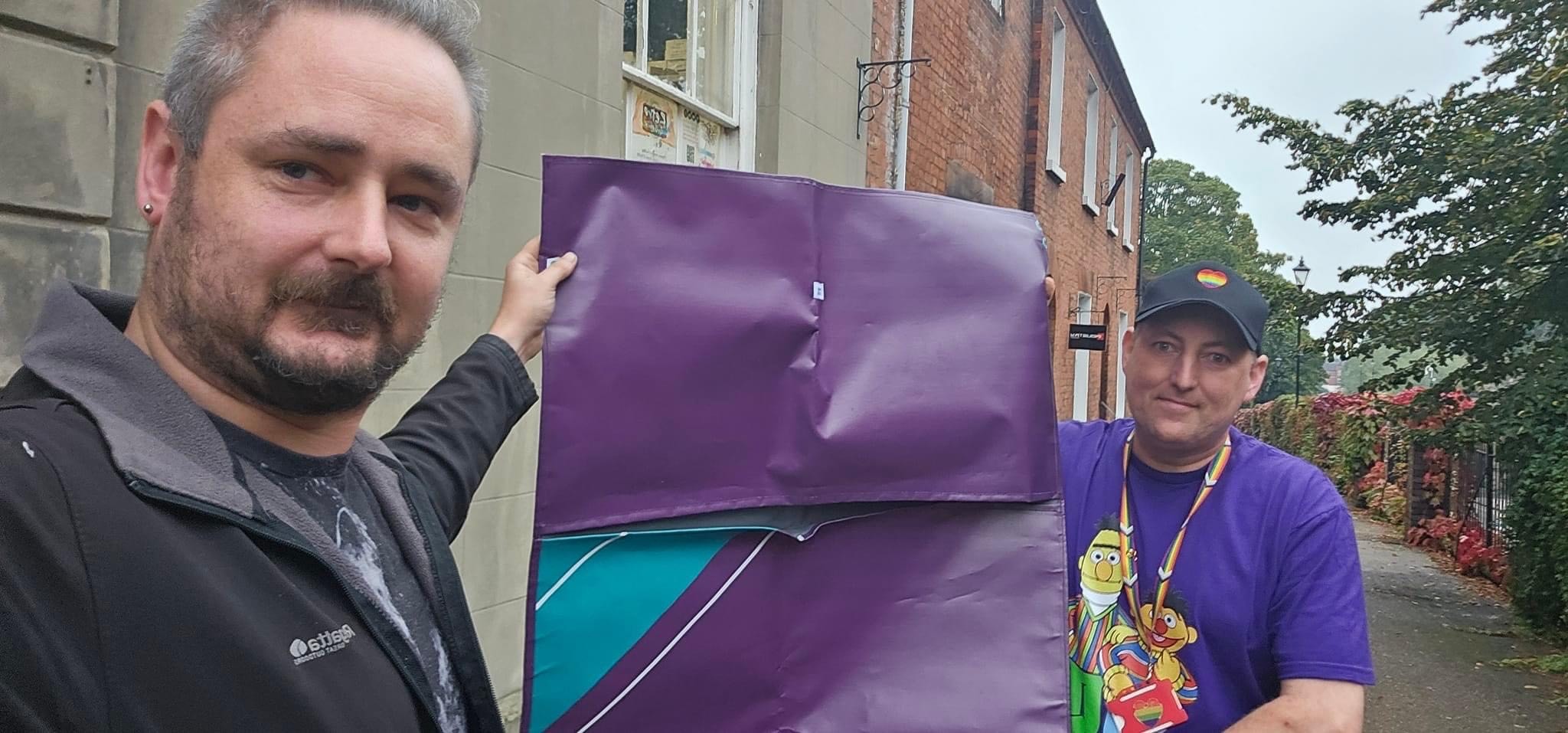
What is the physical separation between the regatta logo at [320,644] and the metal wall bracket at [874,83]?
231 inches

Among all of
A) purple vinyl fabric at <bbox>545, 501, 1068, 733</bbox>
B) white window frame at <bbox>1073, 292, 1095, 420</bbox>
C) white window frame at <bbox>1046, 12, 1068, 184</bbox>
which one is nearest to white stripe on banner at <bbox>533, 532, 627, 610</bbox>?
purple vinyl fabric at <bbox>545, 501, 1068, 733</bbox>

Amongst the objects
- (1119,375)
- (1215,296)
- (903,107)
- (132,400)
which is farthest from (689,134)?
(1119,375)

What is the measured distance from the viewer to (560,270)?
171cm

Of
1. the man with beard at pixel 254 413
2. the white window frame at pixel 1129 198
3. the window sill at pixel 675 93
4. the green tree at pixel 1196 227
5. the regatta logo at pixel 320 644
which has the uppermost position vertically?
the green tree at pixel 1196 227

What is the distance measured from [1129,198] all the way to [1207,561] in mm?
17702

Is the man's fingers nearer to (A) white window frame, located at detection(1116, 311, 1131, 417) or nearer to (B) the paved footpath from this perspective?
(B) the paved footpath

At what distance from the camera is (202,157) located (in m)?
1.13

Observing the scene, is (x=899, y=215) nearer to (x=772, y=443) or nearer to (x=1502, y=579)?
(x=772, y=443)

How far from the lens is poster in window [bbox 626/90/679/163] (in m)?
4.73

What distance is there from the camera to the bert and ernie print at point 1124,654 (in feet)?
6.33

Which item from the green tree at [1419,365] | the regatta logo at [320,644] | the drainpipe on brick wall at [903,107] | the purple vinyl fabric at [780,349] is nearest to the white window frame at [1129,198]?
the green tree at [1419,365]

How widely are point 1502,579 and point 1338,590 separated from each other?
9400 millimetres

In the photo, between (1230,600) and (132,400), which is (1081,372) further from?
(132,400)

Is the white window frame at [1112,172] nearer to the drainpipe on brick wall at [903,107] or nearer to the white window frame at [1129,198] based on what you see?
the white window frame at [1129,198]
